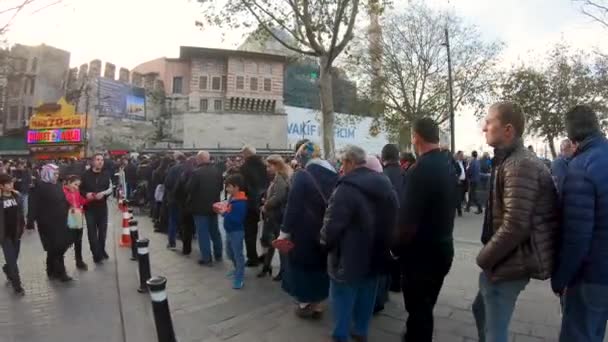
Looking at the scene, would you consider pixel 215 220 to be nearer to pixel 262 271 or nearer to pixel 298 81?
pixel 262 271

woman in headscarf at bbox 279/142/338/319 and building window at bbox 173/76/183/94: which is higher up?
building window at bbox 173/76/183/94

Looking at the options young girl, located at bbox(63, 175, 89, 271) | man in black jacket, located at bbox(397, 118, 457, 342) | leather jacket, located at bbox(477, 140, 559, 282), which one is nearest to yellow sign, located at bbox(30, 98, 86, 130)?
young girl, located at bbox(63, 175, 89, 271)

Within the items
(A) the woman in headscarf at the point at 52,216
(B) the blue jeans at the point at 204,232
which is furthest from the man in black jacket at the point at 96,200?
(B) the blue jeans at the point at 204,232

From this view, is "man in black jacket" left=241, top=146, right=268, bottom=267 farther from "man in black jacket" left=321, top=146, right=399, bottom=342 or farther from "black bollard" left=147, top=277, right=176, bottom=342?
"black bollard" left=147, top=277, right=176, bottom=342

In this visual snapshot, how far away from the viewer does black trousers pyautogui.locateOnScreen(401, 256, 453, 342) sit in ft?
10.3

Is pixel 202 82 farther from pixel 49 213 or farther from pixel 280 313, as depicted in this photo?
pixel 280 313

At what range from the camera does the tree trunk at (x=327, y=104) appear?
44.4ft

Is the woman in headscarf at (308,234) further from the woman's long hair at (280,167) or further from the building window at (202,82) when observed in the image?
the building window at (202,82)

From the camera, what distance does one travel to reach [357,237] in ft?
11.5

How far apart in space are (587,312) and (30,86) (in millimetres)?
65434

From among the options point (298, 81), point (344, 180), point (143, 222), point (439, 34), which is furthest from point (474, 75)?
point (298, 81)

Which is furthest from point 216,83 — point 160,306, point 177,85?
point 160,306

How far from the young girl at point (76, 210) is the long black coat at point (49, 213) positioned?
343mm

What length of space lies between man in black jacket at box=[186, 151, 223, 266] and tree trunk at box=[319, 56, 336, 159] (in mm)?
6700
